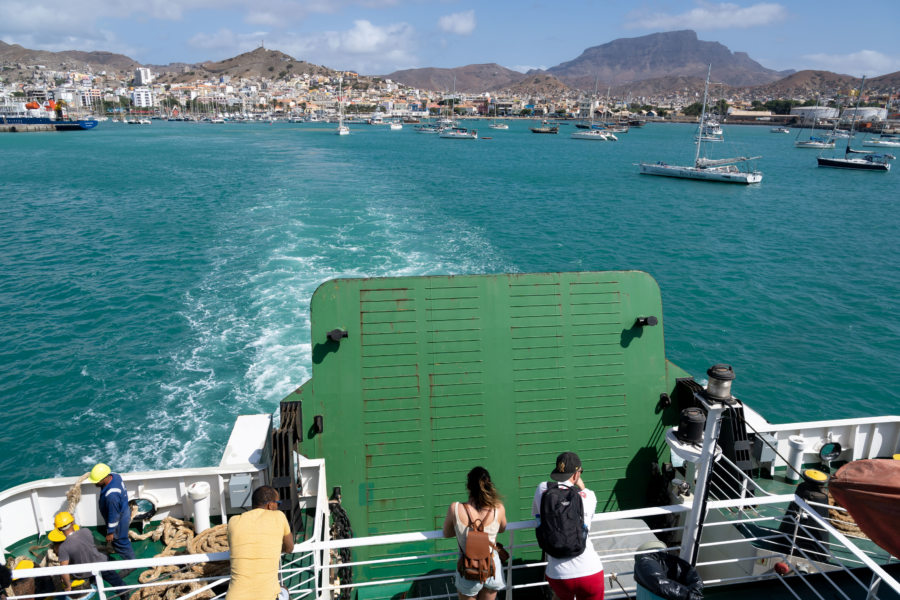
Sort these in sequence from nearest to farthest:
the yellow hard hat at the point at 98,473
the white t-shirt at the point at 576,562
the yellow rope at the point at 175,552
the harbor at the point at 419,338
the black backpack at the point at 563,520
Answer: the black backpack at the point at 563,520
the white t-shirt at the point at 576,562
the yellow rope at the point at 175,552
the yellow hard hat at the point at 98,473
the harbor at the point at 419,338

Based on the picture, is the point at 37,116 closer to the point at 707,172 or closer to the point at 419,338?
the point at 707,172

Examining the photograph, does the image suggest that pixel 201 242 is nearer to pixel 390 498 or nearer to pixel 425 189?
pixel 425 189

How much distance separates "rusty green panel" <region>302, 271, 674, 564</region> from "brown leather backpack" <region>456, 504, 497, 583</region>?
108 inches

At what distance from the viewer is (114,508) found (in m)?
6.57

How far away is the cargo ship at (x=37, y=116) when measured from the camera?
419 feet

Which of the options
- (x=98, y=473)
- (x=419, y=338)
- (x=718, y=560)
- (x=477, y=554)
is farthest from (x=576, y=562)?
(x=98, y=473)

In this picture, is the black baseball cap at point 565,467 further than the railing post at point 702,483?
Yes

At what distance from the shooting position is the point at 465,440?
7.12m

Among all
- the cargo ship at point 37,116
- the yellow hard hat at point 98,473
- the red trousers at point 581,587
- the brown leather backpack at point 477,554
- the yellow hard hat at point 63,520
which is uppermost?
the cargo ship at point 37,116

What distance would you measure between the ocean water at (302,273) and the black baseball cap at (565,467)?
10.5 m

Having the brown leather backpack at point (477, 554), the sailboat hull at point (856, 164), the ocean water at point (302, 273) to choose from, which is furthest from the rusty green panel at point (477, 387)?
the sailboat hull at point (856, 164)

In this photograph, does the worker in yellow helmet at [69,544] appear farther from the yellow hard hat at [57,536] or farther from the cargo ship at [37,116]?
the cargo ship at [37,116]

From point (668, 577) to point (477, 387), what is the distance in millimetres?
3292

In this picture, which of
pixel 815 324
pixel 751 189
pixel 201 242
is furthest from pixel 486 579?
pixel 751 189
